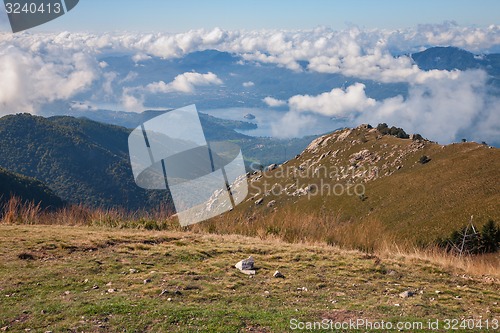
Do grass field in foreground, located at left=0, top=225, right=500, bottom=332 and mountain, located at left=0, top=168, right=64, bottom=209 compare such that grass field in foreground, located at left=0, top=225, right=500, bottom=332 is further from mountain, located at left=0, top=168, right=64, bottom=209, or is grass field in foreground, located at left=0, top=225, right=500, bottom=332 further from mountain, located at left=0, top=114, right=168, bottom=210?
mountain, located at left=0, top=114, right=168, bottom=210

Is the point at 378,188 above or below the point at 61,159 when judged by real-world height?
below

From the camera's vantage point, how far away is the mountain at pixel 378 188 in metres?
14.6

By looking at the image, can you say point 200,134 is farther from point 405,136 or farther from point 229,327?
point 405,136

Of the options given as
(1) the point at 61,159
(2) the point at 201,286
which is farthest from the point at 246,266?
(1) the point at 61,159

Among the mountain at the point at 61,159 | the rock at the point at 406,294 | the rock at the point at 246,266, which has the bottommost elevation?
the mountain at the point at 61,159

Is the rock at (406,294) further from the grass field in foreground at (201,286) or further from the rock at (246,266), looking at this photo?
the rock at (246,266)

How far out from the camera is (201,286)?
7.65 m

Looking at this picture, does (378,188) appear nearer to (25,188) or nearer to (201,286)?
(25,188)

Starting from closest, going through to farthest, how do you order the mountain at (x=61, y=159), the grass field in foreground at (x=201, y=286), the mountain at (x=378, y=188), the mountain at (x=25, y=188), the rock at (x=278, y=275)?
1. the grass field in foreground at (x=201, y=286)
2. the rock at (x=278, y=275)
3. the mountain at (x=378, y=188)
4. the mountain at (x=25, y=188)
5. the mountain at (x=61, y=159)

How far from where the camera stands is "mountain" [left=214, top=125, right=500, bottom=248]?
577 inches

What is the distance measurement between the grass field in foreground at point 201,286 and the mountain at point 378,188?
3.28 meters

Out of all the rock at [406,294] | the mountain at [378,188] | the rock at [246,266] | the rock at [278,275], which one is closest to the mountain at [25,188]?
the mountain at [378,188]

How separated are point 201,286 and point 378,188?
10020 centimetres

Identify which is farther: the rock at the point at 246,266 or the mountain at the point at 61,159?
the mountain at the point at 61,159
